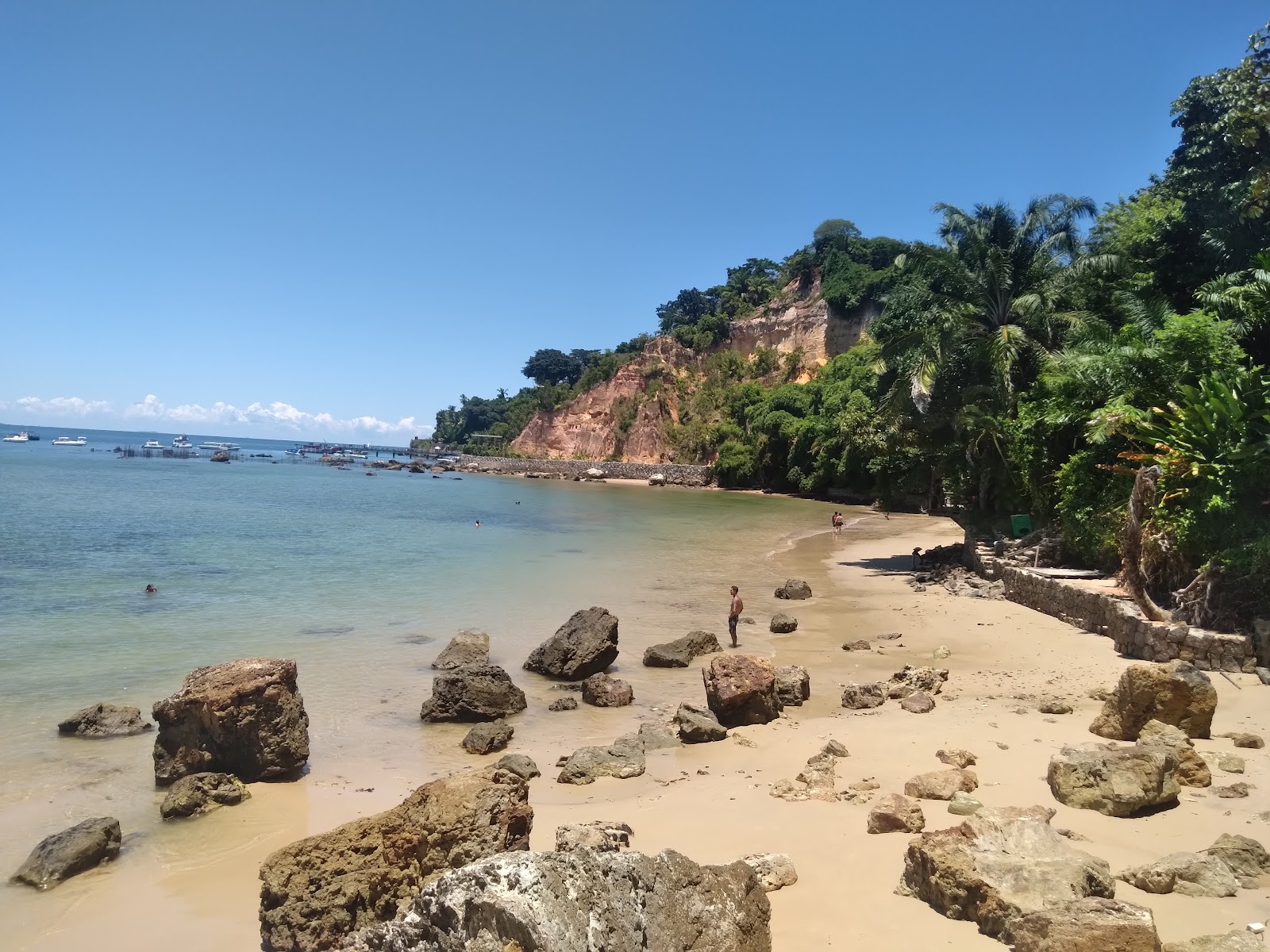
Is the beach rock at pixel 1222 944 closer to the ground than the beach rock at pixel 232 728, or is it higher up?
higher up

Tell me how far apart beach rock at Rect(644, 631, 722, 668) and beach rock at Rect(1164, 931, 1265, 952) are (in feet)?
32.5

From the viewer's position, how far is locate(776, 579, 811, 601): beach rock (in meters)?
19.6

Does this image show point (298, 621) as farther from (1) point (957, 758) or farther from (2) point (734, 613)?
(1) point (957, 758)

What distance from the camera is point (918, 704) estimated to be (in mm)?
10227

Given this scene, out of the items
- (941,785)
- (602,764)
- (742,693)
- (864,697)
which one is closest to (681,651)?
(864,697)

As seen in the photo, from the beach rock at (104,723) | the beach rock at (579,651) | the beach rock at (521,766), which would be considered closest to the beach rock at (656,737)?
the beach rock at (521,766)

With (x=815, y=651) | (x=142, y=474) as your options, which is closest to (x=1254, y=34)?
(x=815, y=651)

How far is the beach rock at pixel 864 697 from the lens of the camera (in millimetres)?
10648

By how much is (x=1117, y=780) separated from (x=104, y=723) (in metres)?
11.0

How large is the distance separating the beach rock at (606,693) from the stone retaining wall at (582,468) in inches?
2388

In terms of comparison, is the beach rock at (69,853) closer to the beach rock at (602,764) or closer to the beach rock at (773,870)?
the beach rock at (602,764)

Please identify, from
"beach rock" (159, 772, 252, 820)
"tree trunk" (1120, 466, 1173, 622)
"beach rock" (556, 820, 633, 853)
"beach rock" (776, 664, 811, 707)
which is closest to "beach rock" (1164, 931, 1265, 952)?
"beach rock" (556, 820, 633, 853)

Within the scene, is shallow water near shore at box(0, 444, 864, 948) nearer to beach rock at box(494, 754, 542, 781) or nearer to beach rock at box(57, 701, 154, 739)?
beach rock at box(57, 701, 154, 739)

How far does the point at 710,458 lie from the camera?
251ft
